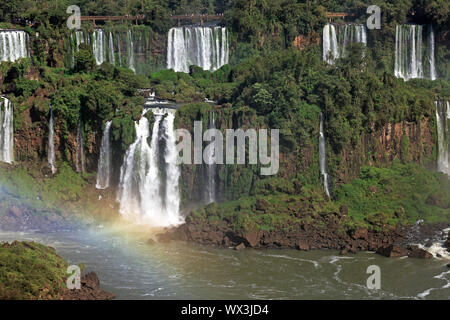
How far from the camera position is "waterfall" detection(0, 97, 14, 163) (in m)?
52.1

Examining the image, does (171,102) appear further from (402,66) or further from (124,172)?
(402,66)

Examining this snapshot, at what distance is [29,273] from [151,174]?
14822 millimetres

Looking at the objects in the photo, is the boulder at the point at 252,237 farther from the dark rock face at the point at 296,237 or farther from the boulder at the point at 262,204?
the boulder at the point at 262,204

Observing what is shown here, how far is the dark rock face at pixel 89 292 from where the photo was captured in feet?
120

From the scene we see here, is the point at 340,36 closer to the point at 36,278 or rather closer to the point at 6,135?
the point at 6,135

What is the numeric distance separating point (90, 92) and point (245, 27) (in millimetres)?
19603

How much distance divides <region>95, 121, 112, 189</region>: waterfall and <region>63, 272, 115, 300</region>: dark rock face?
13.2 meters

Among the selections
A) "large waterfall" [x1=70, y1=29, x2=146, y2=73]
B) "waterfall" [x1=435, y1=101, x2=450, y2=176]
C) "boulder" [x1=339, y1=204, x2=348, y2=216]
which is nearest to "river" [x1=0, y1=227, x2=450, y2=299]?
"boulder" [x1=339, y1=204, x2=348, y2=216]

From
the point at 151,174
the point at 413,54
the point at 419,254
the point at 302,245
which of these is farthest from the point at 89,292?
the point at 413,54

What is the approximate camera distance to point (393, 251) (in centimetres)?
4319

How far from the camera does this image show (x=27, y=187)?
165 ft
